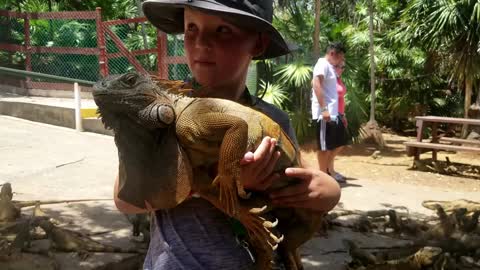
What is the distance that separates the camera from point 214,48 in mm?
1771

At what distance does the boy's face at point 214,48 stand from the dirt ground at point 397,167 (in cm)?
565

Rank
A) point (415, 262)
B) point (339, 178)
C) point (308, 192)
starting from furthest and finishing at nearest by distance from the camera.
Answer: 1. point (339, 178)
2. point (415, 262)
3. point (308, 192)

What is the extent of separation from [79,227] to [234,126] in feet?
14.0

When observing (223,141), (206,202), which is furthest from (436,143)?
(223,141)

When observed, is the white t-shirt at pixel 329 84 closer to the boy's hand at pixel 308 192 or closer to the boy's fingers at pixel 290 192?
the boy's hand at pixel 308 192

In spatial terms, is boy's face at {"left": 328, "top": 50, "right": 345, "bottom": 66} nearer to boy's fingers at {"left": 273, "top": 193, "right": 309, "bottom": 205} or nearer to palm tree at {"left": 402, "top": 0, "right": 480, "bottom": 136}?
boy's fingers at {"left": 273, "top": 193, "right": 309, "bottom": 205}

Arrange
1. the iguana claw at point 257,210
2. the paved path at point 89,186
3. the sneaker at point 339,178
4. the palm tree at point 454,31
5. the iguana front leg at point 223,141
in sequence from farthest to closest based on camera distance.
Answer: the palm tree at point 454,31
the sneaker at point 339,178
the paved path at point 89,186
the iguana claw at point 257,210
the iguana front leg at point 223,141

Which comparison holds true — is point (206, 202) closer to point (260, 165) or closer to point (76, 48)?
point (260, 165)

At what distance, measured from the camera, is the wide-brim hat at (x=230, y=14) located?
1.68 m

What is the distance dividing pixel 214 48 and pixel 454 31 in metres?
13.3

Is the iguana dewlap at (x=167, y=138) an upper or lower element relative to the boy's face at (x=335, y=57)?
lower

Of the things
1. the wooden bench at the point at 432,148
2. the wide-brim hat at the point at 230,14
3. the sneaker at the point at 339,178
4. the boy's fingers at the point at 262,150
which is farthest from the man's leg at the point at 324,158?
the boy's fingers at the point at 262,150

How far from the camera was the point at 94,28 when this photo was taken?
1271cm

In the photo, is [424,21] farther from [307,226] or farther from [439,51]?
[307,226]
